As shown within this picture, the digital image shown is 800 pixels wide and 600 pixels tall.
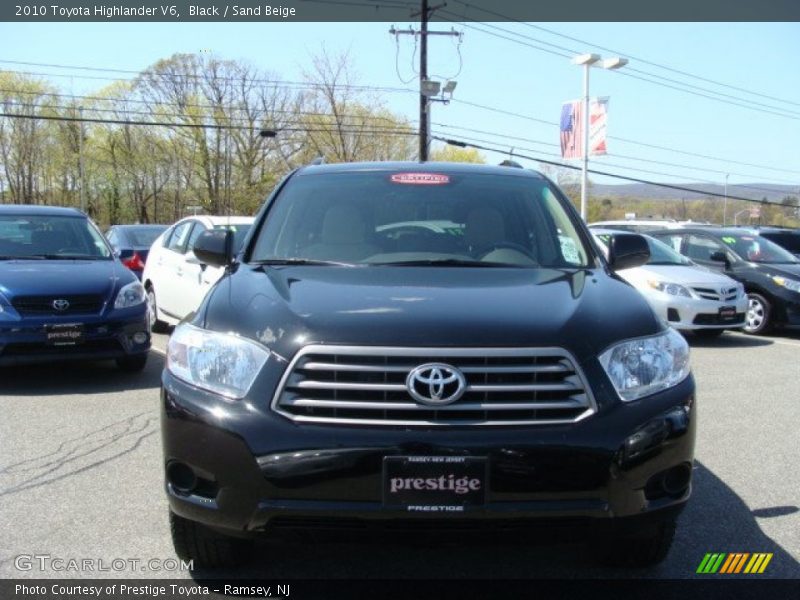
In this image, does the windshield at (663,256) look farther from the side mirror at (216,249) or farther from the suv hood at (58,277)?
the side mirror at (216,249)

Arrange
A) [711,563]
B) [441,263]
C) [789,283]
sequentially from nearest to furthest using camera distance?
[711,563], [441,263], [789,283]

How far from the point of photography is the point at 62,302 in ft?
23.2

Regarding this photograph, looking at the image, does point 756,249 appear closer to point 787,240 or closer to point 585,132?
point 787,240

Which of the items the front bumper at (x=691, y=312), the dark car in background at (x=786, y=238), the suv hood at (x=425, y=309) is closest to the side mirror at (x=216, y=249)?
the suv hood at (x=425, y=309)

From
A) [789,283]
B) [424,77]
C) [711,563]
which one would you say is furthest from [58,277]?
[424,77]

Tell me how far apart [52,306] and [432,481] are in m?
5.44

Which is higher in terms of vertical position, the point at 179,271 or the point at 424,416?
the point at 424,416

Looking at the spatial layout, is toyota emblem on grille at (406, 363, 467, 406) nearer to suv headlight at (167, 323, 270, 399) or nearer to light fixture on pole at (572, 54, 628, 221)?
suv headlight at (167, 323, 270, 399)

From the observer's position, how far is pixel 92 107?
50.8m

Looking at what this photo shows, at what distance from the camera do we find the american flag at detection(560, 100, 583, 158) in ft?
83.7

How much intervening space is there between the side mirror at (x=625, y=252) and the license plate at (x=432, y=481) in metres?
1.97

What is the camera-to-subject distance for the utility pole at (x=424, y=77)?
98.3ft

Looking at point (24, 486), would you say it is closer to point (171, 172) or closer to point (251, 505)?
point (251, 505)

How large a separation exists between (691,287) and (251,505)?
30.3 feet
